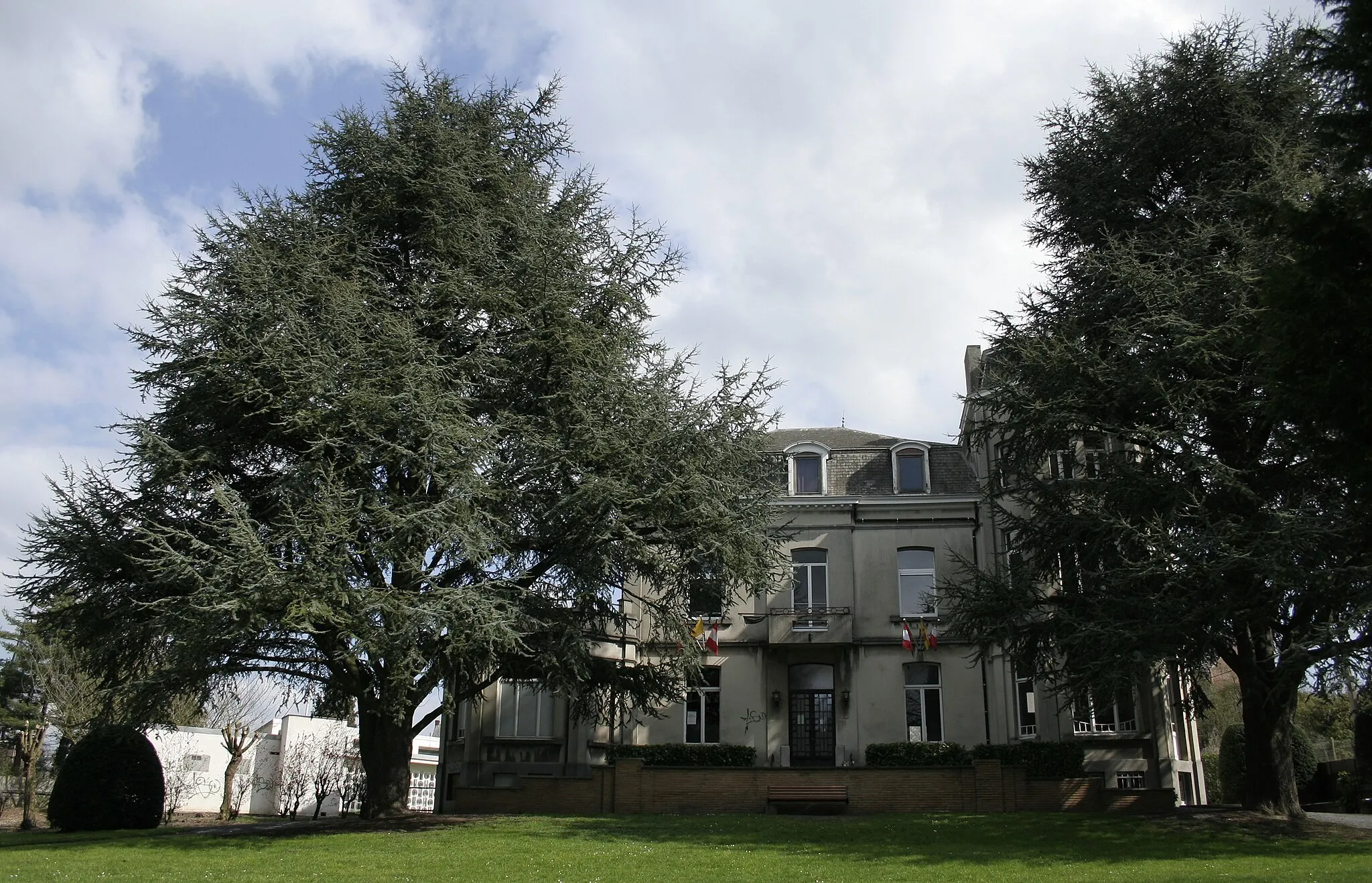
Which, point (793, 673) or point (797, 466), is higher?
point (797, 466)

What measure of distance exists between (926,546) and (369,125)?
57.6ft

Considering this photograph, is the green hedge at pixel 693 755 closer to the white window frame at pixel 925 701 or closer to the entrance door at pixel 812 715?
the entrance door at pixel 812 715

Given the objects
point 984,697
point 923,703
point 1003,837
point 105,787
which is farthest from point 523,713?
point 1003,837

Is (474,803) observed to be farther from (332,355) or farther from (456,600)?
(332,355)

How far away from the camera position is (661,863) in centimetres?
1377

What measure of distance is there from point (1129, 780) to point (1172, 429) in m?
10.5

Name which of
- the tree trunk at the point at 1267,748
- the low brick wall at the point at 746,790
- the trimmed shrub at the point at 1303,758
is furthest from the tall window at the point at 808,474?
the trimmed shrub at the point at 1303,758

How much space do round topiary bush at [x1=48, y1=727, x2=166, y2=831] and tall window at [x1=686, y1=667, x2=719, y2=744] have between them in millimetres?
12670

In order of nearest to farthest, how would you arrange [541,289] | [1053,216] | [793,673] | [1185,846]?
[1185,846], [541,289], [1053,216], [793,673]

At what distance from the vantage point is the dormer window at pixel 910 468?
29406 mm

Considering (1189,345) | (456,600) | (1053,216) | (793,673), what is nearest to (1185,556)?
(1189,345)

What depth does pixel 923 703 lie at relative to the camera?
2734 centimetres

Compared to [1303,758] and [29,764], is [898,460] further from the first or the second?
[29,764]

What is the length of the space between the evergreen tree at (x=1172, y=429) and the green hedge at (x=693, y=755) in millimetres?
7015
